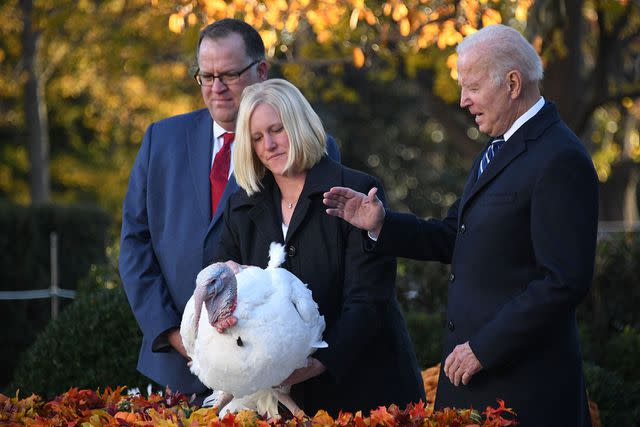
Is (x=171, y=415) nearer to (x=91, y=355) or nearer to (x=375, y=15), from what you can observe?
(x=91, y=355)

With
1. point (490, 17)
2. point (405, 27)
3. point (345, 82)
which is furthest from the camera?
point (345, 82)

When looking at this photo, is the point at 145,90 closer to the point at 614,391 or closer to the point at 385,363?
the point at 614,391

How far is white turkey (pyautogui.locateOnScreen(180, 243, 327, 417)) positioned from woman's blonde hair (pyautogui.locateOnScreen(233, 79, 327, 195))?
576mm

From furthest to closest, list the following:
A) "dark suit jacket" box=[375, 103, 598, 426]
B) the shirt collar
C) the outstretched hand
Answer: the shirt collar < the outstretched hand < "dark suit jacket" box=[375, 103, 598, 426]

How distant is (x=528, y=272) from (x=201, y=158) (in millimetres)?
Result: 1675

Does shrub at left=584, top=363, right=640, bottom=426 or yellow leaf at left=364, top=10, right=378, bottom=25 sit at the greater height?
yellow leaf at left=364, top=10, right=378, bottom=25

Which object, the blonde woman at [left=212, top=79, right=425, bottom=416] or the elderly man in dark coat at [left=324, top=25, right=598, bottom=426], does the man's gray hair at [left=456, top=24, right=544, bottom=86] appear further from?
the blonde woman at [left=212, top=79, right=425, bottom=416]

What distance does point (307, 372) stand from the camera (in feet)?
11.5

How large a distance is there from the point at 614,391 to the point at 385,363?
2749mm

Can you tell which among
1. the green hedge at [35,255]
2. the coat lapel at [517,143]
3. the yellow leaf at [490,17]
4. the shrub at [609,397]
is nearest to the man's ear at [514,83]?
the coat lapel at [517,143]

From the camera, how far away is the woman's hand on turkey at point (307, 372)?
3467 mm

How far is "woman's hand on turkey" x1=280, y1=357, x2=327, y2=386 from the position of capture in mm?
3467

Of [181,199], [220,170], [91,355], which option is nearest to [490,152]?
[220,170]

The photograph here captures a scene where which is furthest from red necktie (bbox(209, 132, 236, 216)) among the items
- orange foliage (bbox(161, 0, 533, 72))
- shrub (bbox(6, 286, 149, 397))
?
orange foliage (bbox(161, 0, 533, 72))
